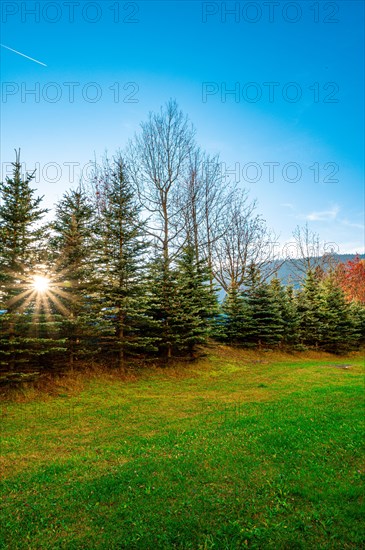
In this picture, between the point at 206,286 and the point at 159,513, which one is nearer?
the point at 159,513

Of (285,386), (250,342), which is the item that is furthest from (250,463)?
(250,342)

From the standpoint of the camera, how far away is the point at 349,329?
26250 mm

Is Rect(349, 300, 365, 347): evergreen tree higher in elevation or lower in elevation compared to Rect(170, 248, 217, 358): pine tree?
lower

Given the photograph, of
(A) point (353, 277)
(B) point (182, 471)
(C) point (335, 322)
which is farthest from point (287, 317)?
(A) point (353, 277)

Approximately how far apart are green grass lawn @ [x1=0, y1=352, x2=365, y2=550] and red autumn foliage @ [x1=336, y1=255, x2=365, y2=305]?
4090cm

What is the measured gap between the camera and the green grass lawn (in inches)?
135

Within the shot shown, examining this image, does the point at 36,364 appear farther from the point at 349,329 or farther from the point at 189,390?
the point at 349,329

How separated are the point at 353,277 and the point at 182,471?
53645 mm

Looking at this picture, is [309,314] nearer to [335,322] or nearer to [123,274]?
[335,322]

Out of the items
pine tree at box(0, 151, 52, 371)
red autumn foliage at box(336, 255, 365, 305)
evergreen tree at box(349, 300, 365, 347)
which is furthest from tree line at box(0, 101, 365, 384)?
red autumn foliage at box(336, 255, 365, 305)

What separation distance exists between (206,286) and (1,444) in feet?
38.8

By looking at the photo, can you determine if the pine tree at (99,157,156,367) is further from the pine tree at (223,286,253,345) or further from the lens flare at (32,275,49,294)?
the pine tree at (223,286,253,345)

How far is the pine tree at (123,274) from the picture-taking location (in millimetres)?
12695

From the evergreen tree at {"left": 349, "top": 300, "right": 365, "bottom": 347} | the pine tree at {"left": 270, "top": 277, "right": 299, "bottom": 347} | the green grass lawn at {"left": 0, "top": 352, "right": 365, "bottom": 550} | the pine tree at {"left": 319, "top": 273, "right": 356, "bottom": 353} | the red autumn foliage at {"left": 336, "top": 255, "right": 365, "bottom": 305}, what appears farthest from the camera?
the red autumn foliage at {"left": 336, "top": 255, "right": 365, "bottom": 305}
